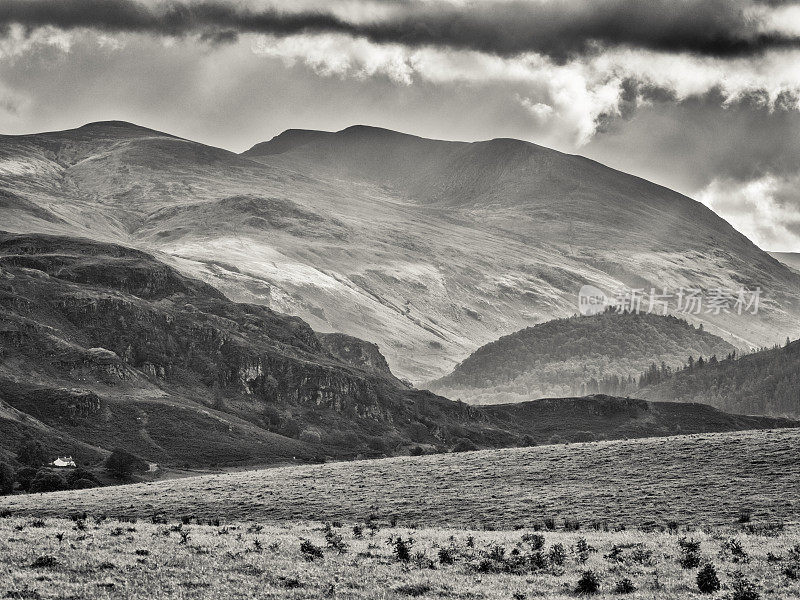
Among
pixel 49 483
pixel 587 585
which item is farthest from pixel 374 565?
pixel 49 483

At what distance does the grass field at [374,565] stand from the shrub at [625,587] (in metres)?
0.05

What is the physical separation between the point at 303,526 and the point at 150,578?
1020 inches

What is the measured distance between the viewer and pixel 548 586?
35.1 metres

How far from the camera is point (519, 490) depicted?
80125 mm

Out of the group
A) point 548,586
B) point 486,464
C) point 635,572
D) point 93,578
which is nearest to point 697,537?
point 635,572

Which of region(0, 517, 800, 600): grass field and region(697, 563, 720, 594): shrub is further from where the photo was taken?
region(0, 517, 800, 600): grass field

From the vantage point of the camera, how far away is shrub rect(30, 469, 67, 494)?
5817 inches

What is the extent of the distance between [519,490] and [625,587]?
46.6m

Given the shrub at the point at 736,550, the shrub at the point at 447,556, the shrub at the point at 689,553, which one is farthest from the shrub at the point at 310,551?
the shrub at the point at 736,550

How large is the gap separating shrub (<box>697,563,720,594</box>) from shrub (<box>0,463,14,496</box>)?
4993 inches

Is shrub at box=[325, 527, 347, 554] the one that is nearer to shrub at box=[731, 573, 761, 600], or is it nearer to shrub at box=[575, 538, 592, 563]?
shrub at box=[575, 538, 592, 563]

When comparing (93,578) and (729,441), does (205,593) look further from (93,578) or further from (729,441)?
(729,441)

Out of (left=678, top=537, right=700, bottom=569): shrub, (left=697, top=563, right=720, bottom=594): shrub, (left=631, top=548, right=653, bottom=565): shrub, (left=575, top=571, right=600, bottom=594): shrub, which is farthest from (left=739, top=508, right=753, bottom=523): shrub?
(left=575, top=571, right=600, bottom=594): shrub

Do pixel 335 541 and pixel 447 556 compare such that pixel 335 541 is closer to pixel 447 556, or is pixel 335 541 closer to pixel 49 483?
pixel 447 556
